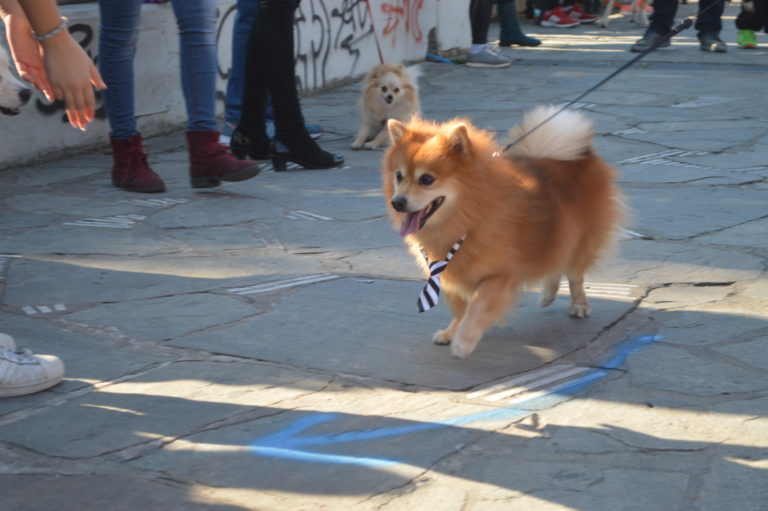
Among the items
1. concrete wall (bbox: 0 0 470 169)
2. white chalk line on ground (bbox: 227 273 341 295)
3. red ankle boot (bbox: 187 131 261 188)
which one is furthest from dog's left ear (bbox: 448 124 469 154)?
concrete wall (bbox: 0 0 470 169)

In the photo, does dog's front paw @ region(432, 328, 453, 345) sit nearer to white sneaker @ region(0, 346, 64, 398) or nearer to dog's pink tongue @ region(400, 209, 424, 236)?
dog's pink tongue @ region(400, 209, 424, 236)

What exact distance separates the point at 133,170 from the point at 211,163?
0.65m

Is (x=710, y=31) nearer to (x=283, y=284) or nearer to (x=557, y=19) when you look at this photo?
(x=557, y=19)

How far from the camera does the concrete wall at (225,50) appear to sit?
6082 mm

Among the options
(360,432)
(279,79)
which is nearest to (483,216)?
(360,432)

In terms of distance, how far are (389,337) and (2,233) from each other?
2276 millimetres

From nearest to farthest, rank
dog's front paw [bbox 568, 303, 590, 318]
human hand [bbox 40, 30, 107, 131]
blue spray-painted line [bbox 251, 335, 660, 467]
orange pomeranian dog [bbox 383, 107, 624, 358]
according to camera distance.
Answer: blue spray-painted line [bbox 251, 335, 660, 467] < human hand [bbox 40, 30, 107, 131] < orange pomeranian dog [bbox 383, 107, 624, 358] < dog's front paw [bbox 568, 303, 590, 318]

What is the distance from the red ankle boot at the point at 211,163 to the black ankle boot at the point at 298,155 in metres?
0.60

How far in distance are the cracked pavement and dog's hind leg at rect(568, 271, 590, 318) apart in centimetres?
6

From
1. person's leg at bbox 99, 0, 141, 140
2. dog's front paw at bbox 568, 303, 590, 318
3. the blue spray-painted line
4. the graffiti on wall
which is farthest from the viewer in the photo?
the graffiti on wall

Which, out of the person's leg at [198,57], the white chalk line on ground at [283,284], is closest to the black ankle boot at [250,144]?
the person's leg at [198,57]

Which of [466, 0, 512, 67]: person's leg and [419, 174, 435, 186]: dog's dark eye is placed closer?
[419, 174, 435, 186]: dog's dark eye

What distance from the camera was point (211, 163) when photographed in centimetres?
497

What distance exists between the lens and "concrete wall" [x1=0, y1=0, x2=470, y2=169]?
6.08 metres
